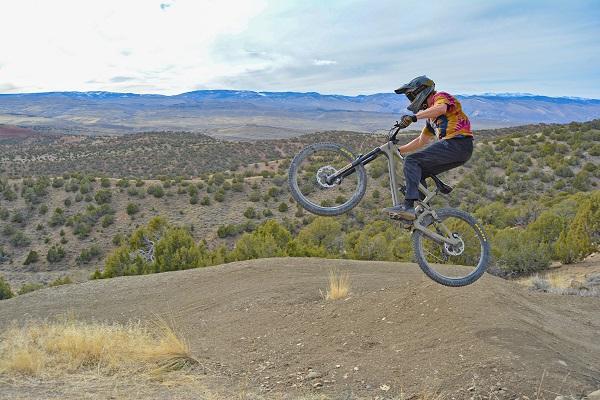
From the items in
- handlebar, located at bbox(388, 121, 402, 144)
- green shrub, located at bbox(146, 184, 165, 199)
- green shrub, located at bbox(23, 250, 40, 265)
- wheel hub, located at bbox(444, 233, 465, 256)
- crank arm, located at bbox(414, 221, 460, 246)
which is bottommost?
green shrub, located at bbox(23, 250, 40, 265)

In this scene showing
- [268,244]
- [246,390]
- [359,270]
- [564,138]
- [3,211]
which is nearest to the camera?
[246,390]

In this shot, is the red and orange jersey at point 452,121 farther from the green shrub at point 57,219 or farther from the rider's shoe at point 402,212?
the green shrub at point 57,219

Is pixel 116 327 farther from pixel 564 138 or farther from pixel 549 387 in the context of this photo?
pixel 564 138

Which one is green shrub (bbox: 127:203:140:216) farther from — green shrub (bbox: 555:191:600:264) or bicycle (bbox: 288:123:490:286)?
bicycle (bbox: 288:123:490:286)

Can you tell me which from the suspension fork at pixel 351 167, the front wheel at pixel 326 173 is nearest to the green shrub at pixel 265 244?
the front wheel at pixel 326 173

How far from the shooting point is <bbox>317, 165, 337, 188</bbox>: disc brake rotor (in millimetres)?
8398

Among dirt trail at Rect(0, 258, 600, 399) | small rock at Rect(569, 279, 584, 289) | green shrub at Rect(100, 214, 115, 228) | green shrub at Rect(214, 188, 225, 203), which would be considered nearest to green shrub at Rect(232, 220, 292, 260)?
dirt trail at Rect(0, 258, 600, 399)

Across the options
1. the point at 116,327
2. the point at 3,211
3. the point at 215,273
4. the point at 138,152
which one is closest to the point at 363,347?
the point at 116,327

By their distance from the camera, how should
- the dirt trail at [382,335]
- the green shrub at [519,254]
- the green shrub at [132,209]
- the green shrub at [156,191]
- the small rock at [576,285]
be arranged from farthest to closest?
1. the green shrub at [156,191]
2. the green shrub at [132,209]
3. the green shrub at [519,254]
4. the small rock at [576,285]
5. the dirt trail at [382,335]

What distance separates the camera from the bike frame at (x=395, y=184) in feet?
27.4

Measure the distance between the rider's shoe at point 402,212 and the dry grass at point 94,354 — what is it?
406cm

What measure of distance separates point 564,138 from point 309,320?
3980 centimetres

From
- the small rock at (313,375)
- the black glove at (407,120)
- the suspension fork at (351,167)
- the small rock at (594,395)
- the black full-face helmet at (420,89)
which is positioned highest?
the black full-face helmet at (420,89)

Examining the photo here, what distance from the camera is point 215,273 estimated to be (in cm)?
1563
